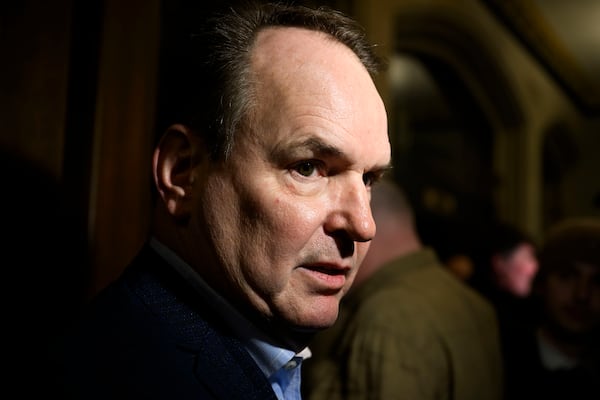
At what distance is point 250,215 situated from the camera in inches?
41.3

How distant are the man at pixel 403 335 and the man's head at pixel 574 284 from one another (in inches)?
15.4

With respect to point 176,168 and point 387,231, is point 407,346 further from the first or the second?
point 176,168

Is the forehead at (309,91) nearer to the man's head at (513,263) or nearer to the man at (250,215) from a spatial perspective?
the man at (250,215)

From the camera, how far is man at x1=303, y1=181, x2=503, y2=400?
189 centimetres

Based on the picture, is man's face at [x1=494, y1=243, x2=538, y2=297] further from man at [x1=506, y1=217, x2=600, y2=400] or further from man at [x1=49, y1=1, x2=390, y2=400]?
man at [x1=49, y1=1, x2=390, y2=400]

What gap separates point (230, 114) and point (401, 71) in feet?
17.5

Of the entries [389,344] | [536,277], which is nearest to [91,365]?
[389,344]

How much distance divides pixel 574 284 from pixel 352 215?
1.76 m

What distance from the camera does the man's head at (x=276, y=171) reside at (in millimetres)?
1045

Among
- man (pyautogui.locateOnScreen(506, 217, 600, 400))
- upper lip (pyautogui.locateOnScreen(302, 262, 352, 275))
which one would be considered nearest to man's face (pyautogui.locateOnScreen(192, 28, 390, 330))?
upper lip (pyautogui.locateOnScreen(302, 262, 352, 275))

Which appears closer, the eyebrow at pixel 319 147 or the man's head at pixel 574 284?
the eyebrow at pixel 319 147

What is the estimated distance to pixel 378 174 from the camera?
3.88 feet

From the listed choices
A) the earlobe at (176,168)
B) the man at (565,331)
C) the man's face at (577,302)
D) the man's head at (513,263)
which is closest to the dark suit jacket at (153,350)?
the earlobe at (176,168)

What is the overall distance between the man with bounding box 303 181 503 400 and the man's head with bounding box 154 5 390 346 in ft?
2.85
